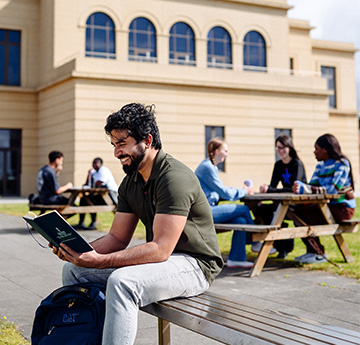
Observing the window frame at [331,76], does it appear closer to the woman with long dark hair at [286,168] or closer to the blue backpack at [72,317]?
the woman with long dark hair at [286,168]

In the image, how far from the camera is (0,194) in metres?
28.9

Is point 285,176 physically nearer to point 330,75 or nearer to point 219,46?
point 219,46

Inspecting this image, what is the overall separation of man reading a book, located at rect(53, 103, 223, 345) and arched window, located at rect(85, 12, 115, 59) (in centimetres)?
2525

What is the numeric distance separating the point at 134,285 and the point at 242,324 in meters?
0.64

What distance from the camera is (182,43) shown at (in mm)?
29781

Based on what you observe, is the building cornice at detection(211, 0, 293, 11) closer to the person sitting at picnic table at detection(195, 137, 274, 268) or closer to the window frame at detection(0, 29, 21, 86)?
the window frame at detection(0, 29, 21, 86)

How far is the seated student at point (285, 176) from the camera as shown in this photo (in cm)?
775

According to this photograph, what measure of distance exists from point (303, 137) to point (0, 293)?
1006 inches

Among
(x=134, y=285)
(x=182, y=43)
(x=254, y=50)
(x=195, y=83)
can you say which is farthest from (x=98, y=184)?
(x=254, y=50)

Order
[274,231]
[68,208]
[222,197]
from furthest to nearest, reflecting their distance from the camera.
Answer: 1. [68,208]
2. [222,197]
3. [274,231]

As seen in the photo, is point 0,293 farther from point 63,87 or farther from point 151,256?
point 63,87

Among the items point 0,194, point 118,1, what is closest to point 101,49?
point 118,1

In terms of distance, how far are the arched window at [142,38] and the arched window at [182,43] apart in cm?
113

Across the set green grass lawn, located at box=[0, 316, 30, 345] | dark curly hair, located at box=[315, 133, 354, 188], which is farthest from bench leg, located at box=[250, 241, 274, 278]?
green grass lawn, located at box=[0, 316, 30, 345]
